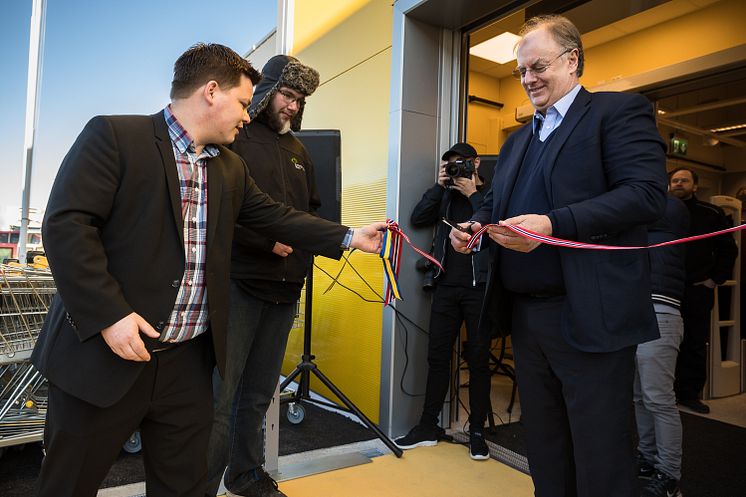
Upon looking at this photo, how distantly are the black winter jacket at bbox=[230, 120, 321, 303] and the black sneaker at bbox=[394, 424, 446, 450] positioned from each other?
137 centimetres

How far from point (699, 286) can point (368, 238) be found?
3639mm

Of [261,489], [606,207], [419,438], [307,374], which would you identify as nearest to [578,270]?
[606,207]

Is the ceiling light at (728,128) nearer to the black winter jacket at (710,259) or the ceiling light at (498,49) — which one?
the black winter jacket at (710,259)

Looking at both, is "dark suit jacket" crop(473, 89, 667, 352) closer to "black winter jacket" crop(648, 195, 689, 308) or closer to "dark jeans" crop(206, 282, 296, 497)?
"dark jeans" crop(206, 282, 296, 497)

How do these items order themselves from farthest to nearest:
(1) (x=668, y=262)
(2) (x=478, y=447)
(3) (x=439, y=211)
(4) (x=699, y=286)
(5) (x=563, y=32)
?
1. (4) (x=699, y=286)
2. (3) (x=439, y=211)
3. (2) (x=478, y=447)
4. (1) (x=668, y=262)
5. (5) (x=563, y=32)

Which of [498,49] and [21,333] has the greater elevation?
[498,49]

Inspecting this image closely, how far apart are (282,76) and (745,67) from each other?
310 cm

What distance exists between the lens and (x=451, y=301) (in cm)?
319

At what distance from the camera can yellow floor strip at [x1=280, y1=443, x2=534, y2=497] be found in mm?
2486

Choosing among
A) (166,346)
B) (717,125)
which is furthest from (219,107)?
(717,125)

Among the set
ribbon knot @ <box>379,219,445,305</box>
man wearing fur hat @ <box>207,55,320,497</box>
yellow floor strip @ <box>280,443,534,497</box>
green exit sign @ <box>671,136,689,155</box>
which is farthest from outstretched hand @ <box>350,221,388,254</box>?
green exit sign @ <box>671,136,689,155</box>

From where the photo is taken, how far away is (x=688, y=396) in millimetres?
4258

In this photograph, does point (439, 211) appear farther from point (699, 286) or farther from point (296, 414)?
point (699, 286)

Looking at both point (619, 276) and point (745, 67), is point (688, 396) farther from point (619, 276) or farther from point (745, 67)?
point (619, 276)
